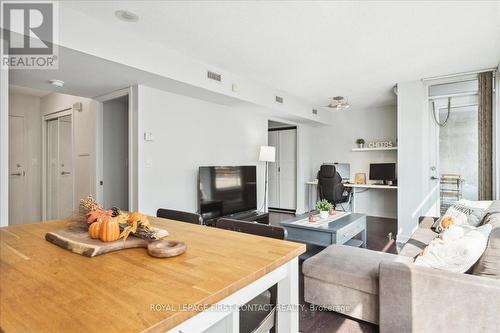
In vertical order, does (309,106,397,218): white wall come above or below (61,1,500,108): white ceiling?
below

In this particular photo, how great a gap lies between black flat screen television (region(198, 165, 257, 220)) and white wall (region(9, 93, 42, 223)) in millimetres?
3560

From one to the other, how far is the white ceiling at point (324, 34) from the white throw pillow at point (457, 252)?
6.23 ft

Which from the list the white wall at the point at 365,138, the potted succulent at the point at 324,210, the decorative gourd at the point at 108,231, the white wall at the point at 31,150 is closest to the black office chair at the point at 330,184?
the white wall at the point at 365,138

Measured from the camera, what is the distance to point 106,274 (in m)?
0.85

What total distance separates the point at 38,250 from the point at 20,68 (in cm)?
251

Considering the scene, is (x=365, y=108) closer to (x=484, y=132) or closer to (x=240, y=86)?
(x=484, y=132)

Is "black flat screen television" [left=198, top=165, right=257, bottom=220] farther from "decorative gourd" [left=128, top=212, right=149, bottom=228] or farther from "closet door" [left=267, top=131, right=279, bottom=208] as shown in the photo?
"decorative gourd" [left=128, top=212, right=149, bottom=228]

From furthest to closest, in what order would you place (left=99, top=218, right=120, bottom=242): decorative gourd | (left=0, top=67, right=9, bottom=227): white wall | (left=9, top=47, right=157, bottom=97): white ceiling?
(left=9, top=47, right=157, bottom=97): white ceiling
(left=0, top=67, right=9, bottom=227): white wall
(left=99, top=218, right=120, bottom=242): decorative gourd

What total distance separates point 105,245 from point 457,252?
192 centimetres

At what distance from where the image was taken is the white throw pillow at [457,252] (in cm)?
162

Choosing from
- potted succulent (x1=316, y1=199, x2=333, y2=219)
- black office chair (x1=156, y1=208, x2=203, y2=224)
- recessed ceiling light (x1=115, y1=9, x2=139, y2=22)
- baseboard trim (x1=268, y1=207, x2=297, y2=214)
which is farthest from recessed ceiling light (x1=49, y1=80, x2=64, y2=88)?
baseboard trim (x1=268, y1=207, x2=297, y2=214)

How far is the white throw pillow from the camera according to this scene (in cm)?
162

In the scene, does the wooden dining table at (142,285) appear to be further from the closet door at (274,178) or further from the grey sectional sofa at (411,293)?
the closet door at (274,178)

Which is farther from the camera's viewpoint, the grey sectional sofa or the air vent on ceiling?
the air vent on ceiling
